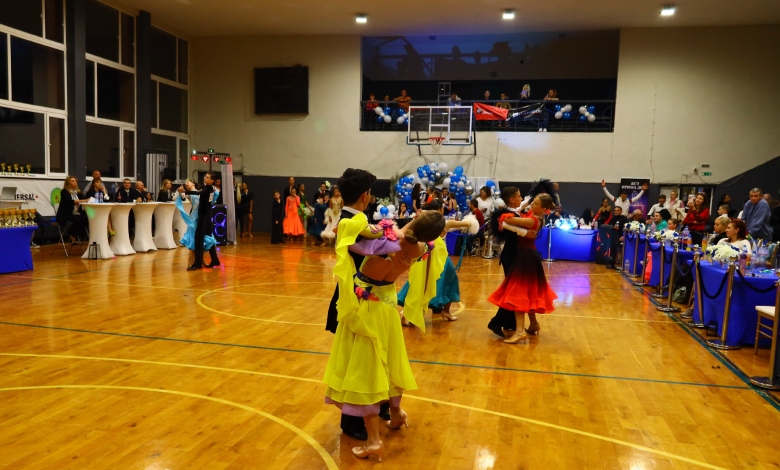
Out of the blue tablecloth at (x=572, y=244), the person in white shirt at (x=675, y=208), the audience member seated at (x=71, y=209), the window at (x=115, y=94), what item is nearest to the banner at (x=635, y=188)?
the person in white shirt at (x=675, y=208)

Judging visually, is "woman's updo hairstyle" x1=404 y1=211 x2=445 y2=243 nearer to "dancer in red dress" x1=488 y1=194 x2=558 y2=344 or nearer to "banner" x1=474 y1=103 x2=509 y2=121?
"dancer in red dress" x1=488 y1=194 x2=558 y2=344

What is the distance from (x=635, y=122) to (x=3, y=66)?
51.7 ft

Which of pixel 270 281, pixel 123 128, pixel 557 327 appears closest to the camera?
pixel 557 327

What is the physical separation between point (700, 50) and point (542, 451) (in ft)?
52.7

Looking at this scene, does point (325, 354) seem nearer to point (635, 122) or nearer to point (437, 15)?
point (437, 15)

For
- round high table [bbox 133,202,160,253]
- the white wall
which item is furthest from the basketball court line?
the white wall

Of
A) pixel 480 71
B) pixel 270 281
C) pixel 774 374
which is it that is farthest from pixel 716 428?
pixel 480 71

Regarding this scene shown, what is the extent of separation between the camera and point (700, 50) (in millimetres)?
15719

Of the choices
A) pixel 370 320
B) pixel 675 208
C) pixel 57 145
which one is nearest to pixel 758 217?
pixel 675 208

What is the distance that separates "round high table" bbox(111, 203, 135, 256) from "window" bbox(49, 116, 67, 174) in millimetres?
3735

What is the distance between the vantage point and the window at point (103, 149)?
1461 cm

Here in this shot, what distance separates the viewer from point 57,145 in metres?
13.5

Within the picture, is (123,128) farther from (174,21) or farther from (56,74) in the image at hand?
(174,21)

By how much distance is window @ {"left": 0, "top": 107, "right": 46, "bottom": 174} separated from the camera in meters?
12.1
